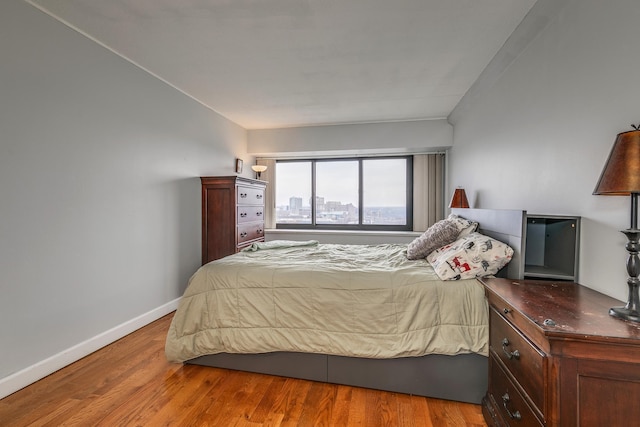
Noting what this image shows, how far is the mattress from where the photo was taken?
63.7 inches

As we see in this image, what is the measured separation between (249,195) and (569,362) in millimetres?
3480

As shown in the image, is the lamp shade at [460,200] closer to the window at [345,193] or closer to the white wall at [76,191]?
the window at [345,193]

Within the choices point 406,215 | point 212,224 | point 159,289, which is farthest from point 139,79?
point 406,215

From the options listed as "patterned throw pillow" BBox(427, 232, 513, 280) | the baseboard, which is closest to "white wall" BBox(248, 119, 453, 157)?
"patterned throw pillow" BBox(427, 232, 513, 280)

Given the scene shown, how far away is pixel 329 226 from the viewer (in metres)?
5.11

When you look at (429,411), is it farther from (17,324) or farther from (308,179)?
(308,179)

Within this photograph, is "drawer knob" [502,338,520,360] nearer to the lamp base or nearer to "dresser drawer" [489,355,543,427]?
"dresser drawer" [489,355,543,427]

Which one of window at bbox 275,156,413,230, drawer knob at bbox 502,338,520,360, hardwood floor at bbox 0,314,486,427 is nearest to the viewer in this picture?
drawer knob at bbox 502,338,520,360

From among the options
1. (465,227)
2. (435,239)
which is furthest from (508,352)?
(465,227)

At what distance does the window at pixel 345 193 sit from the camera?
486 centimetres

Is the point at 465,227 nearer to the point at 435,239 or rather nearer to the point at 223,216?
the point at 435,239

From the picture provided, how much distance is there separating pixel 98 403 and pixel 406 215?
434 centimetres

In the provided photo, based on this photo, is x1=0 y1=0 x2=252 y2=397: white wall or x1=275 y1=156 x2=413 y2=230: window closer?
x1=0 y1=0 x2=252 y2=397: white wall

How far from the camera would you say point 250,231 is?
152 inches
